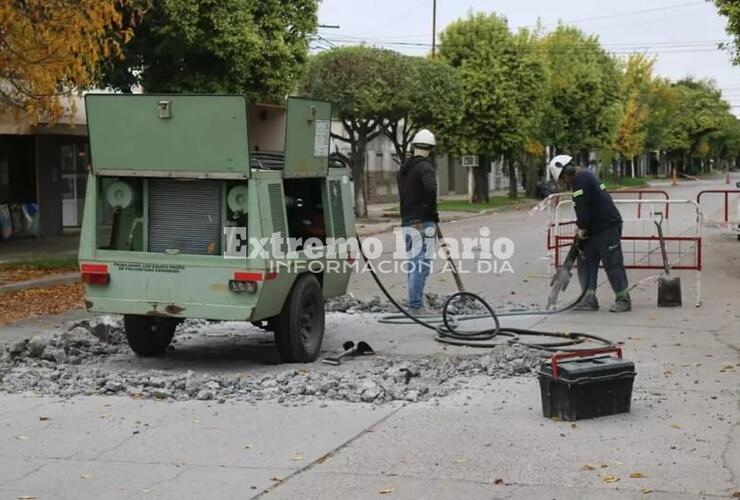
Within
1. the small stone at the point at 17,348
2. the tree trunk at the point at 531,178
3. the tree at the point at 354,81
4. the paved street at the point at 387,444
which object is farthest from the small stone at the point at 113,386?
the tree trunk at the point at 531,178

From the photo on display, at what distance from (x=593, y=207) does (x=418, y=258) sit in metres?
2.24

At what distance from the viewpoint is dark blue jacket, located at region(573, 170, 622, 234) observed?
477 inches

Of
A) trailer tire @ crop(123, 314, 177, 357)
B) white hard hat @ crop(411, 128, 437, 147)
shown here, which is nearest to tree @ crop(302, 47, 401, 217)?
white hard hat @ crop(411, 128, 437, 147)

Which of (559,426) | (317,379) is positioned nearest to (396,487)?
(559,426)

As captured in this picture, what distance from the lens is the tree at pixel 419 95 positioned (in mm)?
30555

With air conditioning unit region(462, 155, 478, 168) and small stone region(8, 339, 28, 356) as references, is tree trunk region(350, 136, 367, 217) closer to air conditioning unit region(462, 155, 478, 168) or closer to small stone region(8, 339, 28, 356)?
air conditioning unit region(462, 155, 478, 168)

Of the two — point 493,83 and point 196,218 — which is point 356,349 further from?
point 493,83

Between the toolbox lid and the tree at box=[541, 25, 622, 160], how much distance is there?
4099 cm

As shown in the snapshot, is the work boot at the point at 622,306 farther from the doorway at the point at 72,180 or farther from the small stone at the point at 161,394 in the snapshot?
the doorway at the point at 72,180

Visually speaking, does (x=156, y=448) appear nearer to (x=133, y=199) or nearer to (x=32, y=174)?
(x=133, y=199)

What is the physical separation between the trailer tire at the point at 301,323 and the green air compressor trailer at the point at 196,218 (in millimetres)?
11

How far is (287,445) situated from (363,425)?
2.14 ft

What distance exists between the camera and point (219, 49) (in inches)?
717

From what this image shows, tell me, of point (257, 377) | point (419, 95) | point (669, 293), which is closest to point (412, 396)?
point (257, 377)
